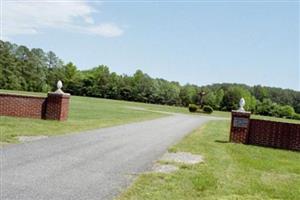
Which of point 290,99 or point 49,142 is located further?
point 290,99

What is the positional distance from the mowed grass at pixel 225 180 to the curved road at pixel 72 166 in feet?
1.69

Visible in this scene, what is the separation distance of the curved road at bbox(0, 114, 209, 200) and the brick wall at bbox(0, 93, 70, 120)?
5453 mm

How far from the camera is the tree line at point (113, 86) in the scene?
82875 millimetres

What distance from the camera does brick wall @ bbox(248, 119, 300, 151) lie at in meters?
16.6

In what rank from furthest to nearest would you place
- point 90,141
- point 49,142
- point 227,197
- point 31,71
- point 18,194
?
point 31,71 → point 90,141 → point 49,142 → point 227,197 → point 18,194

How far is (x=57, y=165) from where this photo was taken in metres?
9.03

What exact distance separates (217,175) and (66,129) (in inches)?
316

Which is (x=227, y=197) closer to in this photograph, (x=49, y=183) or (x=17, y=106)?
(x=49, y=183)

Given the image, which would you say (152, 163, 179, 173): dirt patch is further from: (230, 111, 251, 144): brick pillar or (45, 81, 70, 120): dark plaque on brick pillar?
(45, 81, 70, 120): dark plaque on brick pillar

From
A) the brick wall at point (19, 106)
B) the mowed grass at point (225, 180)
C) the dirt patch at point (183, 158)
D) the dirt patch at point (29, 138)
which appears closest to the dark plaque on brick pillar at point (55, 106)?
the brick wall at point (19, 106)

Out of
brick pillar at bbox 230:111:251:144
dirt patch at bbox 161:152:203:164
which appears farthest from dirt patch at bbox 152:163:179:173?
brick pillar at bbox 230:111:251:144

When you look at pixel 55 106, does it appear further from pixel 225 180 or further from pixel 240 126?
pixel 225 180

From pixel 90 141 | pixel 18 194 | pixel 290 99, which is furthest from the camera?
pixel 290 99

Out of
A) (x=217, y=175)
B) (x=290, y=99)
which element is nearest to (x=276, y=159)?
(x=217, y=175)
